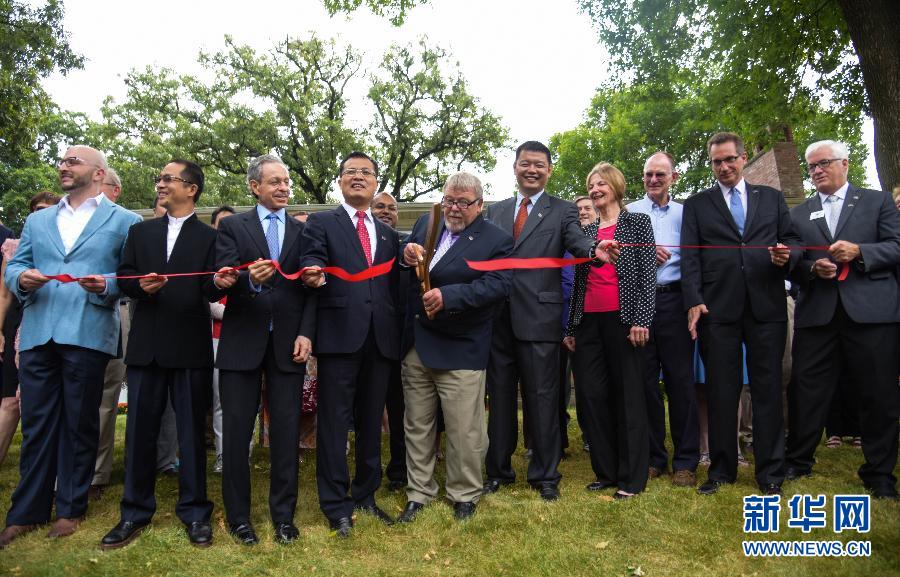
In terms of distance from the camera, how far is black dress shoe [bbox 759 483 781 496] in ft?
15.0

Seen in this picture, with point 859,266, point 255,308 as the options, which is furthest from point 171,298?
point 859,266

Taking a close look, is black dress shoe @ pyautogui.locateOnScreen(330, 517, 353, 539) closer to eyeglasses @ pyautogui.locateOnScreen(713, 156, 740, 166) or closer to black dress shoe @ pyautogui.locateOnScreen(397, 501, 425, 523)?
black dress shoe @ pyautogui.locateOnScreen(397, 501, 425, 523)

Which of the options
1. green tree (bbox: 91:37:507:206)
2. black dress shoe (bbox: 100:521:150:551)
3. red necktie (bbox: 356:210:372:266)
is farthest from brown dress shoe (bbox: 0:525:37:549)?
green tree (bbox: 91:37:507:206)

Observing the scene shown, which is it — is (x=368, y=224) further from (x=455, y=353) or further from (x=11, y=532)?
(x=11, y=532)

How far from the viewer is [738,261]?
15.6 feet

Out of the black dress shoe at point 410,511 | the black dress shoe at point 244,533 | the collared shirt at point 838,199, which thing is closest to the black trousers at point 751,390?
the collared shirt at point 838,199

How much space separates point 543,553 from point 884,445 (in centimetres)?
272

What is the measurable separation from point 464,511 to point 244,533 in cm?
141

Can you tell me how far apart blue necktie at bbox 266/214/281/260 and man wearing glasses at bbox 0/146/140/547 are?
3.48 feet

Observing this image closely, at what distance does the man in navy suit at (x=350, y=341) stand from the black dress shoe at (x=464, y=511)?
1.53 feet

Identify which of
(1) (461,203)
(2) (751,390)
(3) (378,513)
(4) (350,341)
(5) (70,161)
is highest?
(5) (70,161)

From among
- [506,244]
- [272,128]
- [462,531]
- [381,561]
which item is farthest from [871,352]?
[272,128]

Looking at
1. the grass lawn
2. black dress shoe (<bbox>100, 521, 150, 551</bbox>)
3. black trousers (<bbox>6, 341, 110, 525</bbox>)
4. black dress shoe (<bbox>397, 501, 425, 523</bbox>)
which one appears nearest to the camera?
the grass lawn

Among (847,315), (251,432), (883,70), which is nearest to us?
(251,432)
